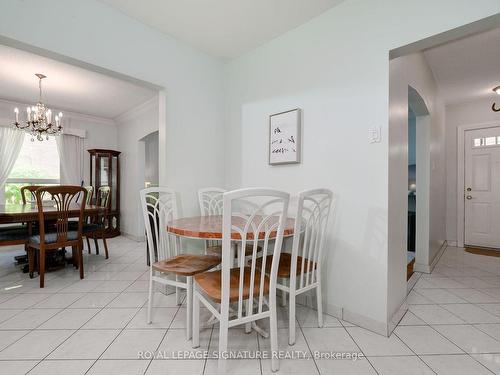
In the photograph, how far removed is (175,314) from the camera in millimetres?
2021

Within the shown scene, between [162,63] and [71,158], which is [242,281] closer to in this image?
[162,63]

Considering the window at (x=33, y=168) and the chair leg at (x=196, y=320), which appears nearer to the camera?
the chair leg at (x=196, y=320)

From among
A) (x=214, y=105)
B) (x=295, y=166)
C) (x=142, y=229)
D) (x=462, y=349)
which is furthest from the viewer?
(x=142, y=229)

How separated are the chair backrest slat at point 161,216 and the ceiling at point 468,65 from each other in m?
3.09

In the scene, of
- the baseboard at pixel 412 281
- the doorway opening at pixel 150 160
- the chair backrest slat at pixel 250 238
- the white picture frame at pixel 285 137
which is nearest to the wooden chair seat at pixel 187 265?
the chair backrest slat at pixel 250 238

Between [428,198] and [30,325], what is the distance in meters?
4.07

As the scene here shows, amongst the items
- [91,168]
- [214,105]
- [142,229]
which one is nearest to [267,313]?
[214,105]

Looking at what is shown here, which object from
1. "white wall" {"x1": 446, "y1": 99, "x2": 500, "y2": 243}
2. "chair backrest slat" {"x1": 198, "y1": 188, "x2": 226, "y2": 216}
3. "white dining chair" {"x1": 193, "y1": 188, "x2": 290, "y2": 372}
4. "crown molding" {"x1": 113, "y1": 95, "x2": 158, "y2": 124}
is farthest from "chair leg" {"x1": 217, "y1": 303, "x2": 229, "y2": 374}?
"white wall" {"x1": 446, "y1": 99, "x2": 500, "y2": 243}

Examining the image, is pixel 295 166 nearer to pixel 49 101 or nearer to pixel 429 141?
pixel 429 141

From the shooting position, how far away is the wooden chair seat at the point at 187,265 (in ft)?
5.60

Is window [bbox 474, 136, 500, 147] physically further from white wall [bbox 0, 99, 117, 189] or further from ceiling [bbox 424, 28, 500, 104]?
white wall [bbox 0, 99, 117, 189]

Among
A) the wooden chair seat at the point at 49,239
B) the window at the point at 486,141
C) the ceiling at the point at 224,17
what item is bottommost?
the wooden chair seat at the point at 49,239

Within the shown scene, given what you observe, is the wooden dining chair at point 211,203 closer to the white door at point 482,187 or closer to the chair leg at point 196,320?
the chair leg at point 196,320

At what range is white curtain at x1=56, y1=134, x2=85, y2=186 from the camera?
4786 mm
